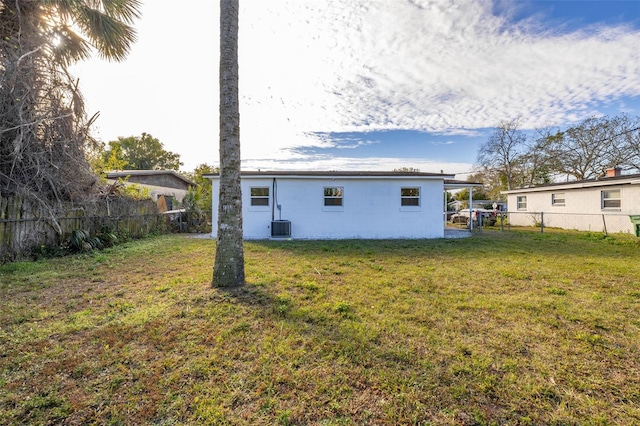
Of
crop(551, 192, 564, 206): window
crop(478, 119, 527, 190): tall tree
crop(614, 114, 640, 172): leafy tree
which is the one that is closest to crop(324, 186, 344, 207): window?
crop(551, 192, 564, 206): window

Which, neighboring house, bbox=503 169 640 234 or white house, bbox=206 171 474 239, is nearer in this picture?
white house, bbox=206 171 474 239

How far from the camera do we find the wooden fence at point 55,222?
6.19 metres

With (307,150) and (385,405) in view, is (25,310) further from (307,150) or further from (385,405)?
(307,150)

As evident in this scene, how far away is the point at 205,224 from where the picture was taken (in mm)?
14836

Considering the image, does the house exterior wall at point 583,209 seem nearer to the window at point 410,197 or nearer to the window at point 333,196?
the window at point 410,197

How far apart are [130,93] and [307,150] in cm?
1242

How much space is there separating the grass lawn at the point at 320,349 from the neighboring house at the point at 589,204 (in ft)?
35.7

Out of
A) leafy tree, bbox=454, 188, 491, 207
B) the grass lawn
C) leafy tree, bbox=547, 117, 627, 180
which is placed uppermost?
leafy tree, bbox=547, 117, 627, 180

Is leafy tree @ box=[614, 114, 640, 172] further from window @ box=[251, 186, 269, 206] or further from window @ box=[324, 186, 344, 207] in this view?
window @ box=[251, 186, 269, 206]

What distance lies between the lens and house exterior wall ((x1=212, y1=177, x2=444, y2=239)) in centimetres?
1173

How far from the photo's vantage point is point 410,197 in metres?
12.0

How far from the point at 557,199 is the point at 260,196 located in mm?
17629

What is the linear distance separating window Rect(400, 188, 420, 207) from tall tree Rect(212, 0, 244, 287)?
9.01 m

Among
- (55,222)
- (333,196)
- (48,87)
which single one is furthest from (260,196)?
(48,87)
